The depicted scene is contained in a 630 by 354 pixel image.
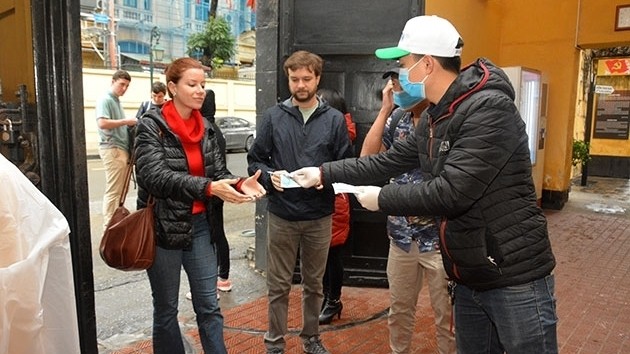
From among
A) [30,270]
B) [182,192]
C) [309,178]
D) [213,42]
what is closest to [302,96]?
[309,178]

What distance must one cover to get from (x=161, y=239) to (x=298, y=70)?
1296mm

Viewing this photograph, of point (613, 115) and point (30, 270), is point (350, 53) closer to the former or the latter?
point (30, 270)

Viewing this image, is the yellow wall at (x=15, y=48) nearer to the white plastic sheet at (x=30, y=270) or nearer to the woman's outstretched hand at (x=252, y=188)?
the white plastic sheet at (x=30, y=270)

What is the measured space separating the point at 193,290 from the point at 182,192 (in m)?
0.58

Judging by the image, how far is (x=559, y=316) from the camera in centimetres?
437

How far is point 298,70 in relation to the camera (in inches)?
124

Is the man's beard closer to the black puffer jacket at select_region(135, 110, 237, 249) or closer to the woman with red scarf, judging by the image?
the woman with red scarf

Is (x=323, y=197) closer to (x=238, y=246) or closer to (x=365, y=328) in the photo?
(x=365, y=328)

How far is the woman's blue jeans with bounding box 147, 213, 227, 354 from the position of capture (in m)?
2.64

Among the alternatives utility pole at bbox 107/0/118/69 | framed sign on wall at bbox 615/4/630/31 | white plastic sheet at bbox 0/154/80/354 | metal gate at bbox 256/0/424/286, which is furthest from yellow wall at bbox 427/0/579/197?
utility pole at bbox 107/0/118/69

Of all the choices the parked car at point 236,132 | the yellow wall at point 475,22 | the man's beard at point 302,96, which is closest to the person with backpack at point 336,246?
the man's beard at point 302,96

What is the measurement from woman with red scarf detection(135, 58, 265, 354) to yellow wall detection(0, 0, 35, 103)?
0.69 m

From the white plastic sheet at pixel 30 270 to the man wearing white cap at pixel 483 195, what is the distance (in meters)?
1.18

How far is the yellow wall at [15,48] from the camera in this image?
183 centimetres
